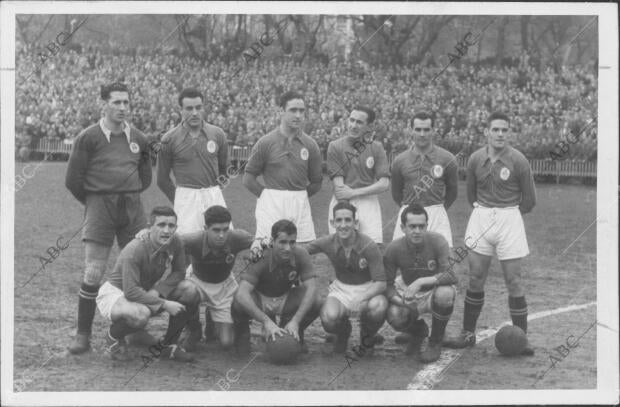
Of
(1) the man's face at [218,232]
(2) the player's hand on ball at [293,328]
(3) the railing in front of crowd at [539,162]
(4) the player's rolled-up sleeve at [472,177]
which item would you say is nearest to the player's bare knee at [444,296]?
(4) the player's rolled-up sleeve at [472,177]

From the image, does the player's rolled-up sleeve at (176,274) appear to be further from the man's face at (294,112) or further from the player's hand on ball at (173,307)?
the man's face at (294,112)

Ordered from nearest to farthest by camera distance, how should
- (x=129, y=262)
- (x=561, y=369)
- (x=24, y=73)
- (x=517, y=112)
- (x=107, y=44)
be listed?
1. (x=129, y=262)
2. (x=561, y=369)
3. (x=24, y=73)
4. (x=107, y=44)
5. (x=517, y=112)

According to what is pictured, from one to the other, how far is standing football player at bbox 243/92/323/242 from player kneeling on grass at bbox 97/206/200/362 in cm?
91

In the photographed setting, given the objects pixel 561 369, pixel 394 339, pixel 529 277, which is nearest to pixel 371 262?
pixel 394 339

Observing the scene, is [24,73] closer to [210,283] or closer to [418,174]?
[210,283]

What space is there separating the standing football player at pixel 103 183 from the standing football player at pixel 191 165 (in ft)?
0.97

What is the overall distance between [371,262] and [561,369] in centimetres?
170

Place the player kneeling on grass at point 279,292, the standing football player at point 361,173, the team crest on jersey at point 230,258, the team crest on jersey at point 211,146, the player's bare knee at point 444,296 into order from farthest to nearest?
the standing football player at point 361,173
the team crest on jersey at point 211,146
the team crest on jersey at point 230,258
the player's bare knee at point 444,296
the player kneeling on grass at point 279,292

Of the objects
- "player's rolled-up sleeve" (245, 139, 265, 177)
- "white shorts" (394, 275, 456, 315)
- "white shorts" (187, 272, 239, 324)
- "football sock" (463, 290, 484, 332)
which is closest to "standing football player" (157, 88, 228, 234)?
"player's rolled-up sleeve" (245, 139, 265, 177)

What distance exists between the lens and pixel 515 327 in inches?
269

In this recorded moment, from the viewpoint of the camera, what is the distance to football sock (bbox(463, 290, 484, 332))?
7.07m

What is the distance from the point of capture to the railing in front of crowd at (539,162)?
33.7ft

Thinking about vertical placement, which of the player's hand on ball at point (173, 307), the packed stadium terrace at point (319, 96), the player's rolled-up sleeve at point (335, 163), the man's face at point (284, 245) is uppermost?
the packed stadium terrace at point (319, 96)

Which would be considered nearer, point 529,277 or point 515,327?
point 515,327
